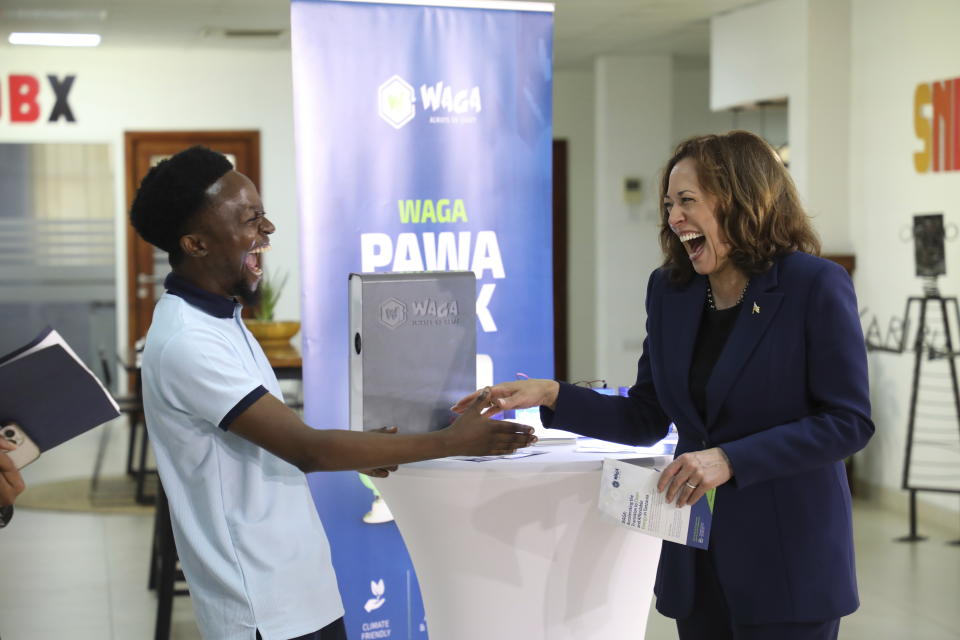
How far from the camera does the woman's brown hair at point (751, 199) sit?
188 cm

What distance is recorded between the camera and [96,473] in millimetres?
6891

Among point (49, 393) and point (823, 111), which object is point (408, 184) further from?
point (823, 111)

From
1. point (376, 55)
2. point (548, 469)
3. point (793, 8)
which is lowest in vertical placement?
point (548, 469)

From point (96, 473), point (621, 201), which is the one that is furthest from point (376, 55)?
point (621, 201)

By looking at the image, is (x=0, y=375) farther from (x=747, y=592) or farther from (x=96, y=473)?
(x=96, y=473)

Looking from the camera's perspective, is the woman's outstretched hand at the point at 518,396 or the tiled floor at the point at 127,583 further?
the tiled floor at the point at 127,583

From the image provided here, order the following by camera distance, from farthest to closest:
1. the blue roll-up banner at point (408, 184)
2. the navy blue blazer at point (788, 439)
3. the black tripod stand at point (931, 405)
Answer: the black tripod stand at point (931, 405) < the blue roll-up banner at point (408, 184) < the navy blue blazer at point (788, 439)

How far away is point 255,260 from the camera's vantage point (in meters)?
1.83

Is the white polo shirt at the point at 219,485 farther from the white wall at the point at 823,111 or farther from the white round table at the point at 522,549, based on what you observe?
the white wall at the point at 823,111

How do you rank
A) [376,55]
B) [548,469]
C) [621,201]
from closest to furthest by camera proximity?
[548,469] < [376,55] < [621,201]

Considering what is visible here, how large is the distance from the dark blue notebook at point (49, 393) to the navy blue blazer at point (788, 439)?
1.02 metres

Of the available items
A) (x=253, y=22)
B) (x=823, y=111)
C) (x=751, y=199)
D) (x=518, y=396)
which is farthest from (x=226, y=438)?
(x=253, y=22)

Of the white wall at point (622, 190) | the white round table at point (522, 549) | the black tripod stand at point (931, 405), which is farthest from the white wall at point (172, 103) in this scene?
the white round table at point (522, 549)

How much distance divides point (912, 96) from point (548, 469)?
4.39 m
